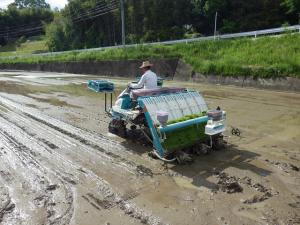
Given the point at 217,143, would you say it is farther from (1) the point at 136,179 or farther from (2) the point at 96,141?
(2) the point at 96,141

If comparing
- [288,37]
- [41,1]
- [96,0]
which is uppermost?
[41,1]

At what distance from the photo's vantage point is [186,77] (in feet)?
70.0

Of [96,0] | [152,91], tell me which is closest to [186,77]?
[152,91]

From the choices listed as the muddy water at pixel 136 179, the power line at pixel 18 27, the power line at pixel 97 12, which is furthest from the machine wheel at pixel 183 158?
the power line at pixel 18 27

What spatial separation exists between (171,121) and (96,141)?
2.03 metres

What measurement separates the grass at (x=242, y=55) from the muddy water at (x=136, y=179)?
7.65m

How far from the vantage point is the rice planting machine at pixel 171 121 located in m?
6.14

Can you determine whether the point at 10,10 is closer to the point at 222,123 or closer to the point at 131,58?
the point at 131,58

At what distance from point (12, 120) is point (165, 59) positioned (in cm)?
1469

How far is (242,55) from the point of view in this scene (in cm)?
1942

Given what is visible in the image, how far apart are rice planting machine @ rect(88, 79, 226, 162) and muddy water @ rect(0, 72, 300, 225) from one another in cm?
26

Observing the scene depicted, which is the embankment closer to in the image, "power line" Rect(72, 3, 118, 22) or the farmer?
the farmer

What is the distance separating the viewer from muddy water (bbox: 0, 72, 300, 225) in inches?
174

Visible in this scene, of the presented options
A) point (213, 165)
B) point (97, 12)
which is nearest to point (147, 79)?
A: point (213, 165)
